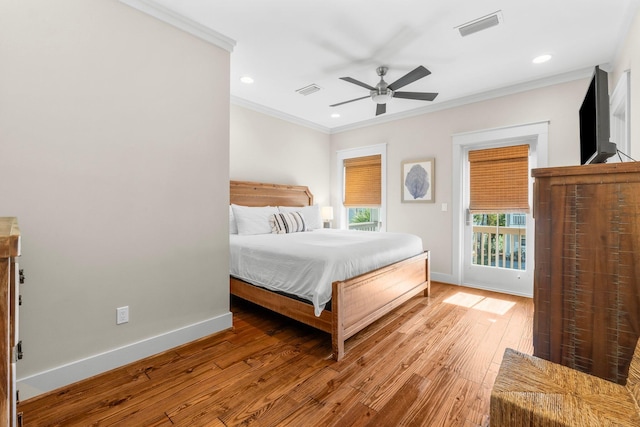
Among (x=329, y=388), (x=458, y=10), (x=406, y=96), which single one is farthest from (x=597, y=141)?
(x=406, y=96)

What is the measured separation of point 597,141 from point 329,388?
188 centimetres

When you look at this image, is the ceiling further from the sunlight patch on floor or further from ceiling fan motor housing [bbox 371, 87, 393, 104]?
the sunlight patch on floor

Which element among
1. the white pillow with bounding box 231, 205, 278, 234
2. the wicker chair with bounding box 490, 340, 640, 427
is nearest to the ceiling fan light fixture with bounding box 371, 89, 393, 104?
the white pillow with bounding box 231, 205, 278, 234

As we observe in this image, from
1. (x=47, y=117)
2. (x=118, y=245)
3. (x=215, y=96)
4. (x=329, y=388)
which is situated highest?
(x=215, y=96)

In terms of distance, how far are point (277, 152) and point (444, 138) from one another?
2573 mm

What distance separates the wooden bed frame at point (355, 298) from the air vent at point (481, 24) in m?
2.18

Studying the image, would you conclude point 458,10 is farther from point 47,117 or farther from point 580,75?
point 47,117

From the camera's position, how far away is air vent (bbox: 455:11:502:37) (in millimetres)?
2311

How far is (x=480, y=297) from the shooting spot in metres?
3.58

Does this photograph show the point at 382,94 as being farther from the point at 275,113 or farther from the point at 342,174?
the point at 342,174

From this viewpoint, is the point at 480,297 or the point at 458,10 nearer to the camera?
the point at 458,10

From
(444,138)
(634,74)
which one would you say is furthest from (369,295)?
(444,138)

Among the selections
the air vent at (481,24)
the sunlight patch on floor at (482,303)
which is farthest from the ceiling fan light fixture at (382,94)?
the sunlight patch on floor at (482,303)

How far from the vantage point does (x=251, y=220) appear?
12.1ft
